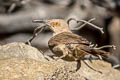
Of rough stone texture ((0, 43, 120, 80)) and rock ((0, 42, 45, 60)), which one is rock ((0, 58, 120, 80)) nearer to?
rough stone texture ((0, 43, 120, 80))

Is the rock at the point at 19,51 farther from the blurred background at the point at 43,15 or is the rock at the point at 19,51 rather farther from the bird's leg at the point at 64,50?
the blurred background at the point at 43,15

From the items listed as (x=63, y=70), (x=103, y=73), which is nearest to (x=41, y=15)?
(x=103, y=73)

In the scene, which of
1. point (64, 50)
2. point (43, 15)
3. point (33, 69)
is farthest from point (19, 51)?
point (43, 15)

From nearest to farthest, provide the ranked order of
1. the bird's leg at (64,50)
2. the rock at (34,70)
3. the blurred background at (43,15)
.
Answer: the rock at (34,70)
the bird's leg at (64,50)
the blurred background at (43,15)

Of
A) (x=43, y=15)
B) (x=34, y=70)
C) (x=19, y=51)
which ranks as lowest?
(x=34, y=70)

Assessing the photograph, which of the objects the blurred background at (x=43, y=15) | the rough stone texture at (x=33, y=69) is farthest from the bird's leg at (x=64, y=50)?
the blurred background at (x=43, y=15)

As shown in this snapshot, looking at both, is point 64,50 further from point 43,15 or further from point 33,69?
point 43,15

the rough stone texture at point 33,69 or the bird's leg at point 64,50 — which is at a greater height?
the bird's leg at point 64,50

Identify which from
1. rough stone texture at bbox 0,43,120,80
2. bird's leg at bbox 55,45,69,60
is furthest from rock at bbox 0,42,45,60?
bird's leg at bbox 55,45,69,60

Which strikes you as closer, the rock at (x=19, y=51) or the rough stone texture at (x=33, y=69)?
the rough stone texture at (x=33, y=69)
